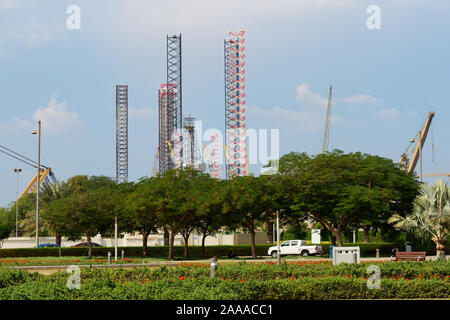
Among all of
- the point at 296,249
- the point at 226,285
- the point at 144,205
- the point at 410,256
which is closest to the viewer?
the point at 226,285

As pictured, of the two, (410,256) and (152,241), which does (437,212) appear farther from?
(152,241)

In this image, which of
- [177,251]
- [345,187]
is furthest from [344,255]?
[177,251]

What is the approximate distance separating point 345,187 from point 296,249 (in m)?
8.98

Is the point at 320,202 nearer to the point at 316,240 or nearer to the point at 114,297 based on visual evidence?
the point at 316,240

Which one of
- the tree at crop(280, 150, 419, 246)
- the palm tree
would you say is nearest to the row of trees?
the tree at crop(280, 150, 419, 246)

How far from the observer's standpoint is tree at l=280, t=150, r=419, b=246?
49.4 m

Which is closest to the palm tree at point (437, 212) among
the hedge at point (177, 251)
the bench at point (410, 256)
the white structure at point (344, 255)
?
the bench at point (410, 256)

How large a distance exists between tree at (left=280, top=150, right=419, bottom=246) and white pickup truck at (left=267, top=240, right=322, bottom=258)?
255 cm

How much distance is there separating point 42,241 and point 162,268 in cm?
6611

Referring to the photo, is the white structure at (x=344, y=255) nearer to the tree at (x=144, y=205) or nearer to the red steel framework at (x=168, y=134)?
the tree at (x=144, y=205)

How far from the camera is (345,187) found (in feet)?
168
